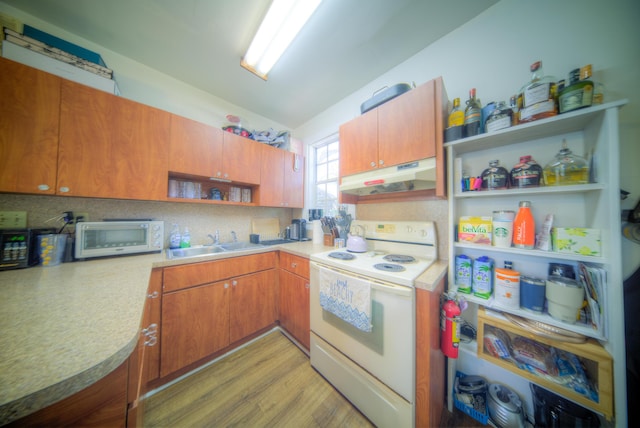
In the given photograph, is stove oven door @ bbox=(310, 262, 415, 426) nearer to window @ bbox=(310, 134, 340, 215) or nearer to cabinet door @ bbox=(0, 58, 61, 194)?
window @ bbox=(310, 134, 340, 215)

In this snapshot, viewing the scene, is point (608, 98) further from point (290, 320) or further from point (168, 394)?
point (168, 394)

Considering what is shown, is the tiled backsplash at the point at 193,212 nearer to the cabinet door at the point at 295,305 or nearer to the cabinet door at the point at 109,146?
the cabinet door at the point at 109,146

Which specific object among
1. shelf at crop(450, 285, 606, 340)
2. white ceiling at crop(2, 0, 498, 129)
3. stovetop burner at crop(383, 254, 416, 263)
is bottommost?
shelf at crop(450, 285, 606, 340)

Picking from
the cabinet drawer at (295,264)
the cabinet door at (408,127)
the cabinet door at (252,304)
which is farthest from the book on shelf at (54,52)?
the cabinet door at (408,127)

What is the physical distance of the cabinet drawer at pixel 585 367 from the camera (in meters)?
0.76

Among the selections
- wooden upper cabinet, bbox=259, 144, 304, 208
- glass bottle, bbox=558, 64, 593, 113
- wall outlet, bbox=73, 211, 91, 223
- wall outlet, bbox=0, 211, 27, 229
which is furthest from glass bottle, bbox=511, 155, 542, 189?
wall outlet, bbox=0, 211, 27, 229

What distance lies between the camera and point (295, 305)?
174 cm

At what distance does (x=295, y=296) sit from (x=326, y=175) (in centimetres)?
160

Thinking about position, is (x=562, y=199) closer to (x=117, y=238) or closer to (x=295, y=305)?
(x=295, y=305)

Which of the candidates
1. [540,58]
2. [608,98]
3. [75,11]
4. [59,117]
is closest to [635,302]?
[608,98]

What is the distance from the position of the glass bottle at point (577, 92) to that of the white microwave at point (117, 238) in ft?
9.43

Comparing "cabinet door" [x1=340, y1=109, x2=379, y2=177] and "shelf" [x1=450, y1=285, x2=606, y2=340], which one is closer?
"shelf" [x1=450, y1=285, x2=606, y2=340]

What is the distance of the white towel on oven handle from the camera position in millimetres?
1062

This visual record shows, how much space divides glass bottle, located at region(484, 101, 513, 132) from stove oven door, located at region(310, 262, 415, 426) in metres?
1.11
